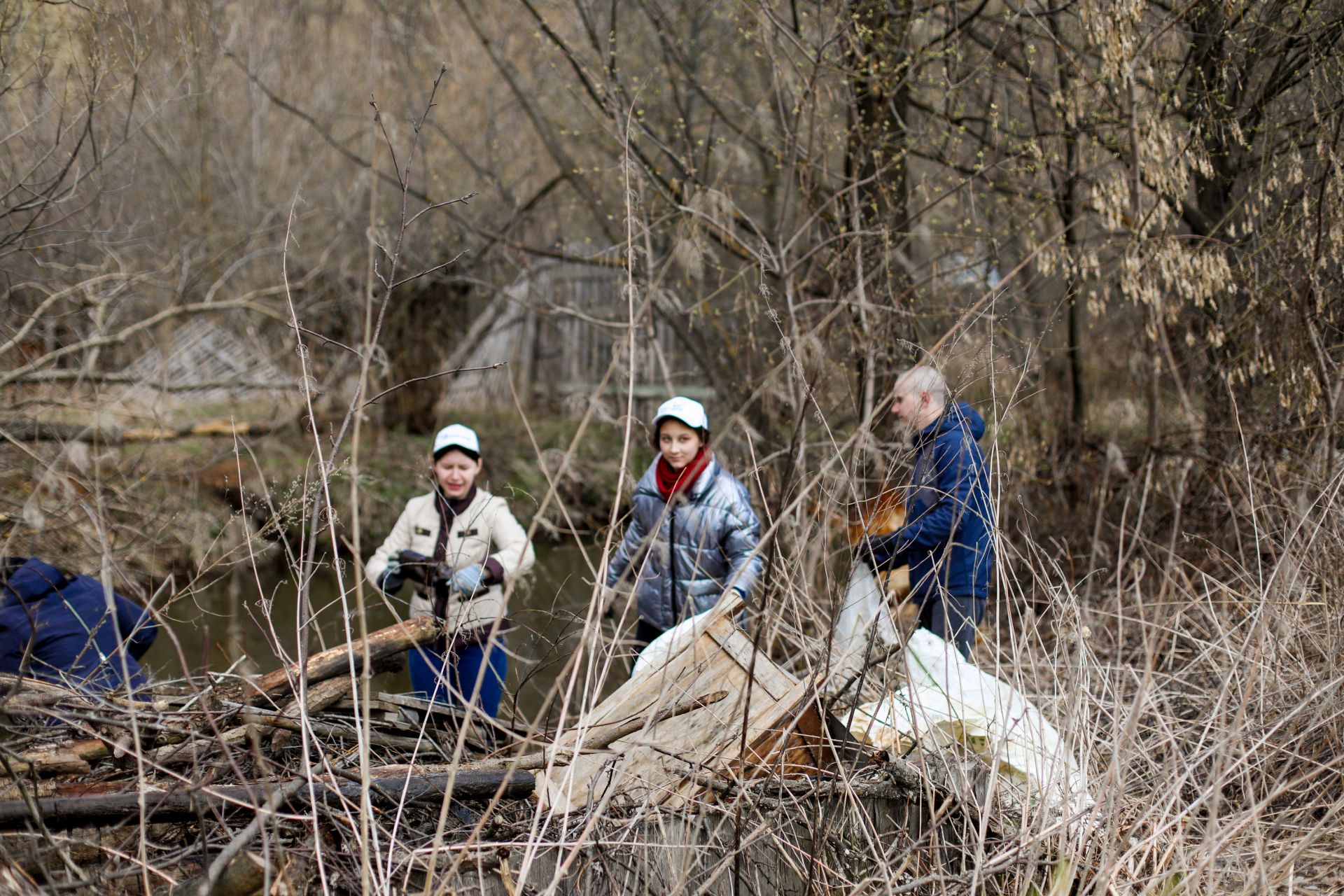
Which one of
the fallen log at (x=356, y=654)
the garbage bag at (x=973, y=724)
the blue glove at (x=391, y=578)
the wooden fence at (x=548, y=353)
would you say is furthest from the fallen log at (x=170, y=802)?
the wooden fence at (x=548, y=353)

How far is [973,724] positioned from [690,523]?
120 cm

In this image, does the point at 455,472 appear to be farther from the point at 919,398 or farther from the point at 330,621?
the point at 330,621

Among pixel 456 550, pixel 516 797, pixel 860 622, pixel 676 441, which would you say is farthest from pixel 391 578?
pixel 860 622

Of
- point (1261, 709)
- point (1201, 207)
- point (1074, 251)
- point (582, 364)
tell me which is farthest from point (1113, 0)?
point (582, 364)

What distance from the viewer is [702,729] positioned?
265 cm

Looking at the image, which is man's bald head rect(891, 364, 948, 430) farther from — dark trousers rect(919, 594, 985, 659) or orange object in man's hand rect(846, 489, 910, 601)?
dark trousers rect(919, 594, 985, 659)

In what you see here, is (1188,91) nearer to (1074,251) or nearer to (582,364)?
(1074,251)

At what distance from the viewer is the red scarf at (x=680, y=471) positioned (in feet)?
11.9

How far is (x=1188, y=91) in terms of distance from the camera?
17.9ft

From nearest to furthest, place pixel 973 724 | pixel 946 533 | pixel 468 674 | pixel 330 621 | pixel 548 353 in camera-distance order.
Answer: pixel 973 724 → pixel 946 533 → pixel 468 674 → pixel 330 621 → pixel 548 353

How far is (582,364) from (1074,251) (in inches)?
342

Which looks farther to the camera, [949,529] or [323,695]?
[949,529]

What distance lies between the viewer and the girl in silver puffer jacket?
3.68 meters

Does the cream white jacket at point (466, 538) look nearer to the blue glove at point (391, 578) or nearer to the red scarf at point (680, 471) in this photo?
the blue glove at point (391, 578)
